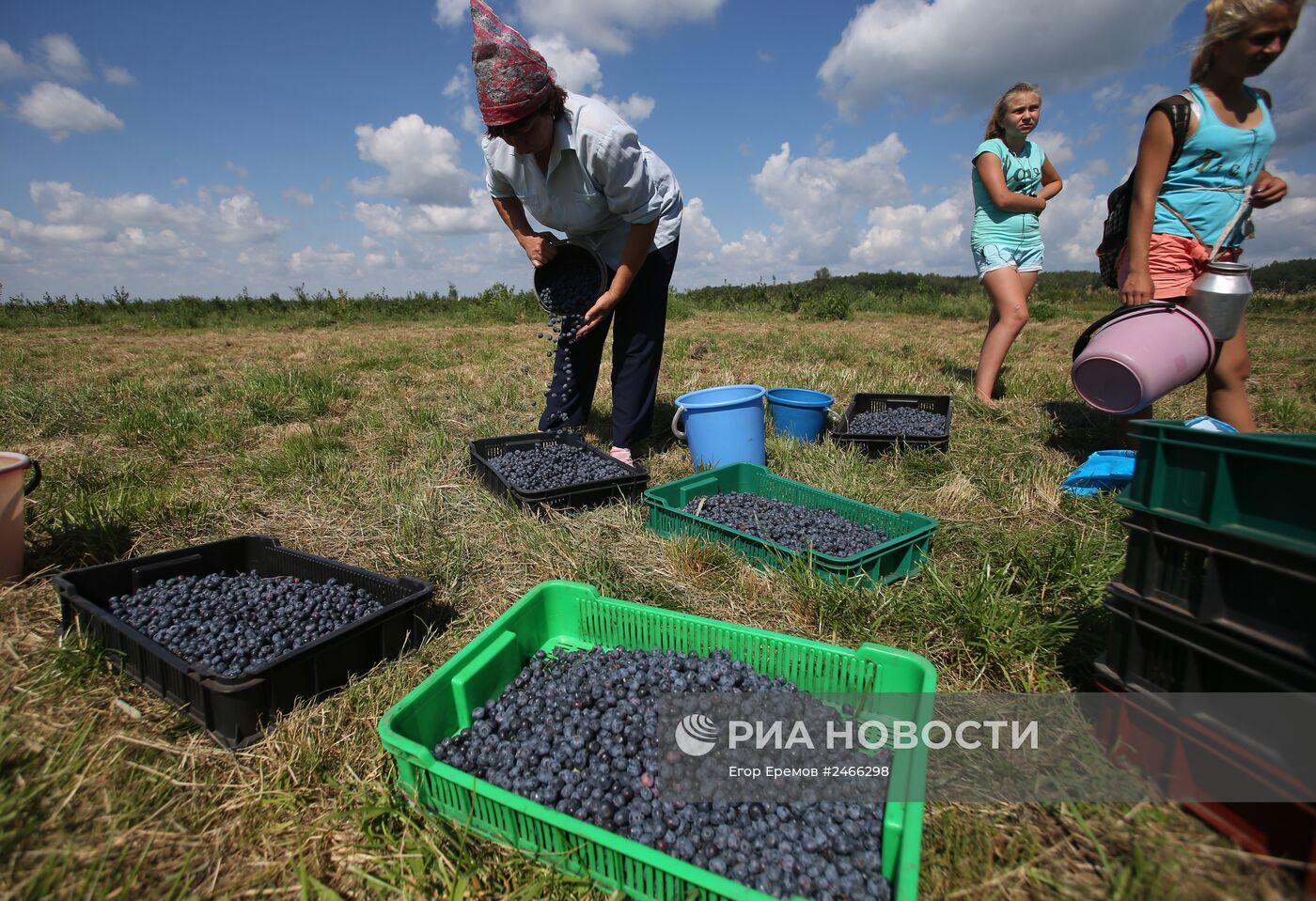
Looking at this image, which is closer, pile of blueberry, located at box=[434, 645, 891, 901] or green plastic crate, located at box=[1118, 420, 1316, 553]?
green plastic crate, located at box=[1118, 420, 1316, 553]

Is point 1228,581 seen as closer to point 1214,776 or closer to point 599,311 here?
point 1214,776

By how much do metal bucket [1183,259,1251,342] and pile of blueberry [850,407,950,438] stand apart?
1.15m

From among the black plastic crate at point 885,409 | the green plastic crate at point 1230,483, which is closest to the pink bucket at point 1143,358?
the black plastic crate at point 885,409

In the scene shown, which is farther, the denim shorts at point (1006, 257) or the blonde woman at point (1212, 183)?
the denim shorts at point (1006, 257)

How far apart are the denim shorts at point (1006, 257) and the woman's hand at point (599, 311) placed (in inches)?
98.5

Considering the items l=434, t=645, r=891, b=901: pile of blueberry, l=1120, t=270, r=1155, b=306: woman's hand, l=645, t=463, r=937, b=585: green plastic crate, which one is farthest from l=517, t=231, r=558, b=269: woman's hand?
l=1120, t=270, r=1155, b=306: woman's hand

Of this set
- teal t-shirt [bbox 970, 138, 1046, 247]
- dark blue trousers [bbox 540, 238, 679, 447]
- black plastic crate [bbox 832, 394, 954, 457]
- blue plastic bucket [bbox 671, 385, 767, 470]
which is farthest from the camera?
teal t-shirt [bbox 970, 138, 1046, 247]

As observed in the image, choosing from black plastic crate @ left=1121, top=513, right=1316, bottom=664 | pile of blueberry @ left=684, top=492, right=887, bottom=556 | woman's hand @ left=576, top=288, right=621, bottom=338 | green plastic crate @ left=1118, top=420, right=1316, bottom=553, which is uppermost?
woman's hand @ left=576, top=288, right=621, bottom=338

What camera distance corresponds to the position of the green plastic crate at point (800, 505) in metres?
2.12

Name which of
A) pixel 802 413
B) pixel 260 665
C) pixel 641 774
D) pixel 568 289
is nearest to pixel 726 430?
pixel 802 413

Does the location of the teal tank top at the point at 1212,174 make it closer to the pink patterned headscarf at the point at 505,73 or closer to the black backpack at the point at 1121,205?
the black backpack at the point at 1121,205

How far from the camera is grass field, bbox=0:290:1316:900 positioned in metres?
1.21

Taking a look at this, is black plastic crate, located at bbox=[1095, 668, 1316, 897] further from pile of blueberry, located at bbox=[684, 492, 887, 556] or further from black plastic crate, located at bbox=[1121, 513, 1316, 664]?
pile of blueberry, located at bbox=[684, 492, 887, 556]

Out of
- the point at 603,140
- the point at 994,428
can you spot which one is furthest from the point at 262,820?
the point at 994,428
